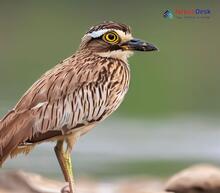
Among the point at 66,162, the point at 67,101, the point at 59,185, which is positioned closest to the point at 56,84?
the point at 67,101

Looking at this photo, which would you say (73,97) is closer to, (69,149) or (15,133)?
(69,149)

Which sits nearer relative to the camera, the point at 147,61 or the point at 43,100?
the point at 43,100

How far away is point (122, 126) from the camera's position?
1364 centimetres

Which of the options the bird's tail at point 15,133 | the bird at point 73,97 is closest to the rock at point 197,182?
the bird at point 73,97

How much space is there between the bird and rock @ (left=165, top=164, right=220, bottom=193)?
1.37 metres

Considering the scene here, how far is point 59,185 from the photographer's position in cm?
1004

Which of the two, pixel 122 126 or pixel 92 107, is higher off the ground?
pixel 122 126

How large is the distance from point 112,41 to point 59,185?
1.88m

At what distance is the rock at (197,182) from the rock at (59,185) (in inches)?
11.6

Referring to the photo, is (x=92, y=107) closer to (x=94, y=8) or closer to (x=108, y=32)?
(x=108, y=32)

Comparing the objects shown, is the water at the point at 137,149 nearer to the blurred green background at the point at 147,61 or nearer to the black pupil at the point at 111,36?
the blurred green background at the point at 147,61

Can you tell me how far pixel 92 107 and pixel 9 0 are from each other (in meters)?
12.6

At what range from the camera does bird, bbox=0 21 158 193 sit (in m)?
8.33

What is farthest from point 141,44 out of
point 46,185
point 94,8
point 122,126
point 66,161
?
point 94,8
